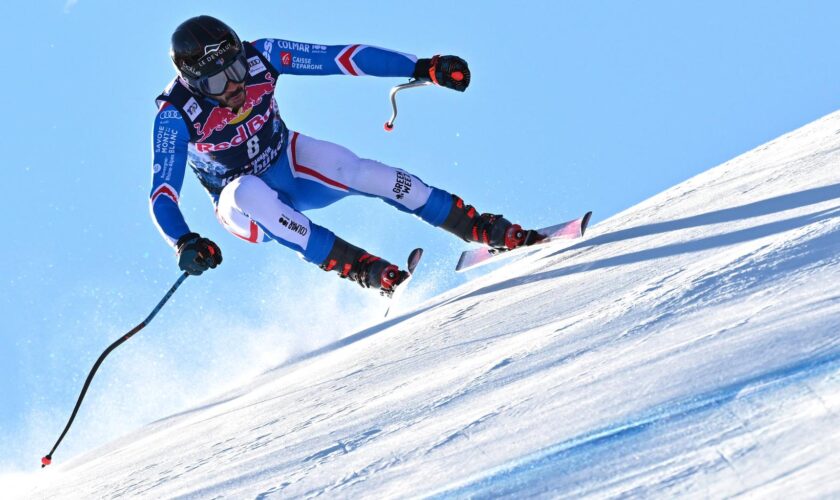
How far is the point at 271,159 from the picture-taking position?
19.0ft

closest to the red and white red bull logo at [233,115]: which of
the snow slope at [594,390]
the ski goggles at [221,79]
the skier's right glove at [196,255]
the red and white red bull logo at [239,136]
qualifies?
the red and white red bull logo at [239,136]

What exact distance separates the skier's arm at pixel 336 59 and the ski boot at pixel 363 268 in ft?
3.71

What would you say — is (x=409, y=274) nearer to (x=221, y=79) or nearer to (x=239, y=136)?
(x=239, y=136)

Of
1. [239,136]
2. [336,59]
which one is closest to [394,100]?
[336,59]

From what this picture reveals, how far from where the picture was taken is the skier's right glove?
188 inches

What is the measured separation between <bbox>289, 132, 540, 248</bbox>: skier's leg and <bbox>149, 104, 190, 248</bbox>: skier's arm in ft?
2.83

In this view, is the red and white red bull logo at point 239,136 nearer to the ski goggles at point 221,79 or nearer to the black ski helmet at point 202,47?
the ski goggles at point 221,79

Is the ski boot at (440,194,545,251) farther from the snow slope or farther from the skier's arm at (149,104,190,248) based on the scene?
the skier's arm at (149,104,190,248)

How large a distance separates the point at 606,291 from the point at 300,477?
1.49 m

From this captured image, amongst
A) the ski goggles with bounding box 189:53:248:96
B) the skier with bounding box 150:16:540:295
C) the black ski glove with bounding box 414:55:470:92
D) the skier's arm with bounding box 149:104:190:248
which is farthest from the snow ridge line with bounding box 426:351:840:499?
the black ski glove with bounding box 414:55:470:92

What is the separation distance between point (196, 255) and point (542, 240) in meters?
2.02

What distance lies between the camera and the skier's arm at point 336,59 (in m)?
5.85

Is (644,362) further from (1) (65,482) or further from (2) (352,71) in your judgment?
(2) (352,71)

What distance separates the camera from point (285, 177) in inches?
231
